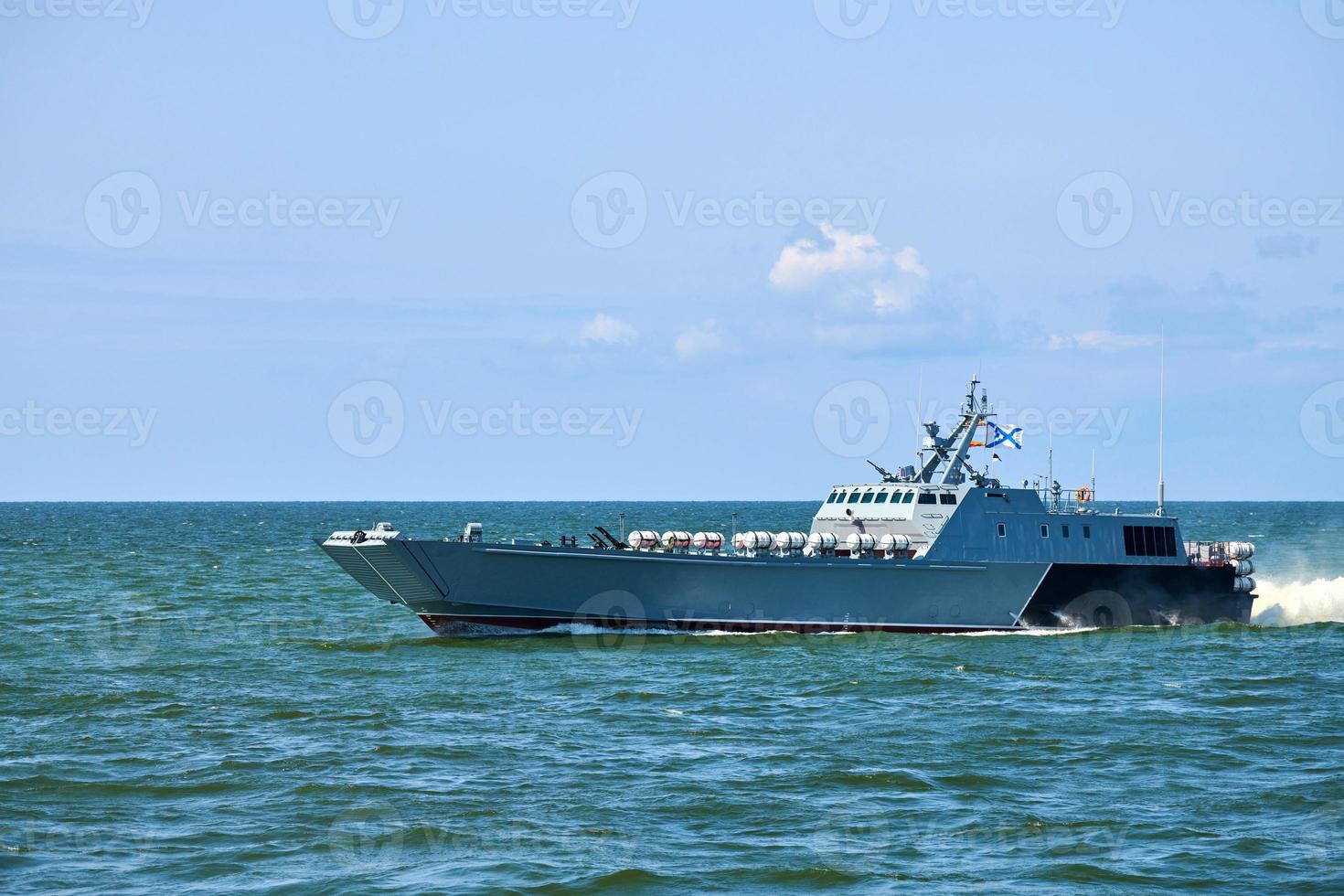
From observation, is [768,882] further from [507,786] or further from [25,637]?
[25,637]

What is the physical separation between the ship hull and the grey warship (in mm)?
43

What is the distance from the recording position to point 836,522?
126 ft

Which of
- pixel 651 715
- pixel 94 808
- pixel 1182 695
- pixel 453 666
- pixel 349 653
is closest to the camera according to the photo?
pixel 94 808

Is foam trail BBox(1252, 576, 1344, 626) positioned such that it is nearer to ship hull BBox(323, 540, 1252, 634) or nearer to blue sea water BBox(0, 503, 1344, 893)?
blue sea water BBox(0, 503, 1344, 893)

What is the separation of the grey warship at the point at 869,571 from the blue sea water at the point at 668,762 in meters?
0.80

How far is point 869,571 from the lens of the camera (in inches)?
1412

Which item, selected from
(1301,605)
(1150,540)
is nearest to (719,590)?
(1150,540)

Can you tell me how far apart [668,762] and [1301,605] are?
31805mm

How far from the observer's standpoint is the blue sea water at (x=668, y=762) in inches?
660

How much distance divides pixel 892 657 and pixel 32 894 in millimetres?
21523

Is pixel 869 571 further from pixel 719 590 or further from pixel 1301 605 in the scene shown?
pixel 1301 605

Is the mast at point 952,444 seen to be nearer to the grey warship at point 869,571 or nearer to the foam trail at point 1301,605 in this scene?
the grey warship at point 869,571

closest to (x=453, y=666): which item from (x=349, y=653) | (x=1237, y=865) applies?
(x=349, y=653)

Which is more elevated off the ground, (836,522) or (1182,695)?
(836,522)
